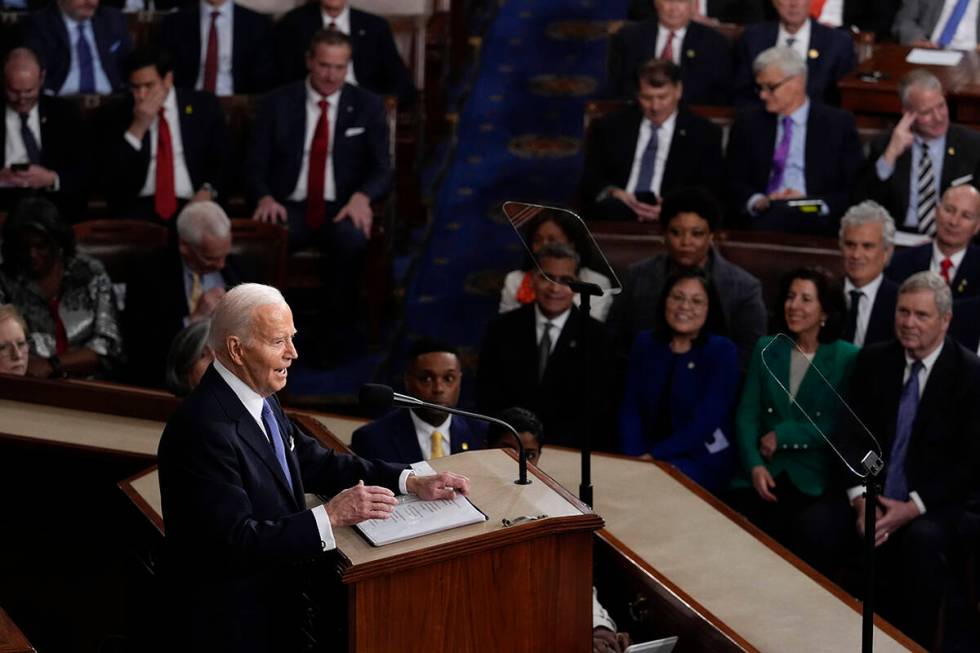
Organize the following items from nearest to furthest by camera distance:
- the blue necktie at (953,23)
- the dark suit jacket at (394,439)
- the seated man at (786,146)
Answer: the dark suit jacket at (394,439), the seated man at (786,146), the blue necktie at (953,23)

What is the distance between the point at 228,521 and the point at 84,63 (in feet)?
14.5

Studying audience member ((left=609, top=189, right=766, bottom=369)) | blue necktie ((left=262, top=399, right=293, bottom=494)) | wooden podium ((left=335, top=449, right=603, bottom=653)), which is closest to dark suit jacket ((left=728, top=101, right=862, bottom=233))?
audience member ((left=609, top=189, right=766, bottom=369))

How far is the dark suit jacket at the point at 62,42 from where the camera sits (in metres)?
6.51

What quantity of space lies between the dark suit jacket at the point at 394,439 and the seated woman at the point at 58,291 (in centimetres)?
155

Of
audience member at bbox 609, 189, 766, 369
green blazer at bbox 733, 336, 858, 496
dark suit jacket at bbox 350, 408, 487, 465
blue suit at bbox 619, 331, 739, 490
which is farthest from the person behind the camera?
audience member at bbox 609, 189, 766, 369

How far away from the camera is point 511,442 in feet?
12.6

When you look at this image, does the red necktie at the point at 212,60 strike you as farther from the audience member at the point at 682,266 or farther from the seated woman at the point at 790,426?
the seated woman at the point at 790,426

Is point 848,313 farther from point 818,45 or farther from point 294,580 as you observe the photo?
point 294,580

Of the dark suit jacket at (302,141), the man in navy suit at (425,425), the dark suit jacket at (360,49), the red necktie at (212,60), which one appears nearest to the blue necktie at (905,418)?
the man in navy suit at (425,425)

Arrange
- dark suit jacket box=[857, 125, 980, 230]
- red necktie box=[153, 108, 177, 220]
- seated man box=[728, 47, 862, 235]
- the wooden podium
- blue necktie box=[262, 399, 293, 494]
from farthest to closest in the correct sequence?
red necktie box=[153, 108, 177, 220] → seated man box=[728, 47, 862, 235] → dark suit jacket box=[857, 125, 980, 230] → blue necktie box=[262, 399, 293, 494] → the wooden podium

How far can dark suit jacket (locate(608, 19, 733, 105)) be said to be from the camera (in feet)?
21.3

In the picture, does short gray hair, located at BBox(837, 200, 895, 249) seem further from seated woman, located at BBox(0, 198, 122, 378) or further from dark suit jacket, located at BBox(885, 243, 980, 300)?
seated woman, located at BBox(0, 198, 122, 378)

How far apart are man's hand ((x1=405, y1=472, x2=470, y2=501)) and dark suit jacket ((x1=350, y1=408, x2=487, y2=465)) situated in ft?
2.96

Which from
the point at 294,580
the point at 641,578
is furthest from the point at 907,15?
the point at 294,580
